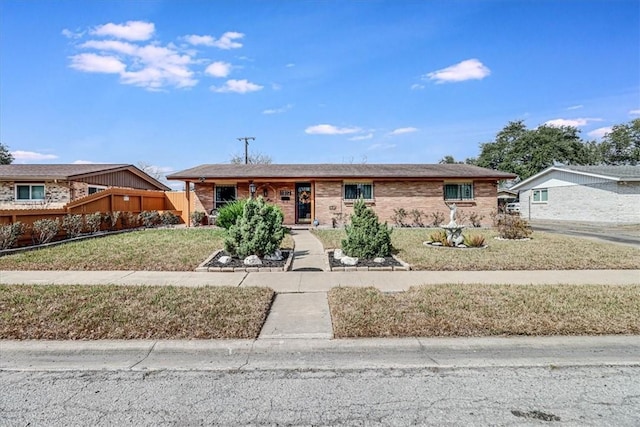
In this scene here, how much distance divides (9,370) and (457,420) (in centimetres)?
401

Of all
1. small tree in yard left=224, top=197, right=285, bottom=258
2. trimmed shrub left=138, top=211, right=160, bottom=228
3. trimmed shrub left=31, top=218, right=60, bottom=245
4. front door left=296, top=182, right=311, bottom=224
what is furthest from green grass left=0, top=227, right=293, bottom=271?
front door left=296, top=182, right=311, bottom=224

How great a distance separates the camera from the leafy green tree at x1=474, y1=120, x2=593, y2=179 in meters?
44.4

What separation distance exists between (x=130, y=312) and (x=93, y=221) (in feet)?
35.8

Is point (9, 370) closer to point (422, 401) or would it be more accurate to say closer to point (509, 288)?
point (422, 401)

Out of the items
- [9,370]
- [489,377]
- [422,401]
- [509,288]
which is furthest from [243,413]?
[509,288]

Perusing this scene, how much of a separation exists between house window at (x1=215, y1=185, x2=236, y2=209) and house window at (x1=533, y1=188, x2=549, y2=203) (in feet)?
75.2

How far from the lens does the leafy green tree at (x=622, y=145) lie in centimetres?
4738

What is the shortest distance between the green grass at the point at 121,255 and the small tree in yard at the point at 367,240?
130 inches

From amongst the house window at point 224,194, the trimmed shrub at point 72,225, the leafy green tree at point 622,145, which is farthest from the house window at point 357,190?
the leafy green tree at point 622,145

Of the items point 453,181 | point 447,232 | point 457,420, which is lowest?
point 457,420

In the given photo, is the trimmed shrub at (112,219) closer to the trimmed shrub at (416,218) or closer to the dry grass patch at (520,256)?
the dry grass patch at (520,256)

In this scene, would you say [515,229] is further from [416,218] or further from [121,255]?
[121,255]

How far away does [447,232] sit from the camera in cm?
1148

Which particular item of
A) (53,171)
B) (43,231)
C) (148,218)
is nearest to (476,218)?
(148,218)
